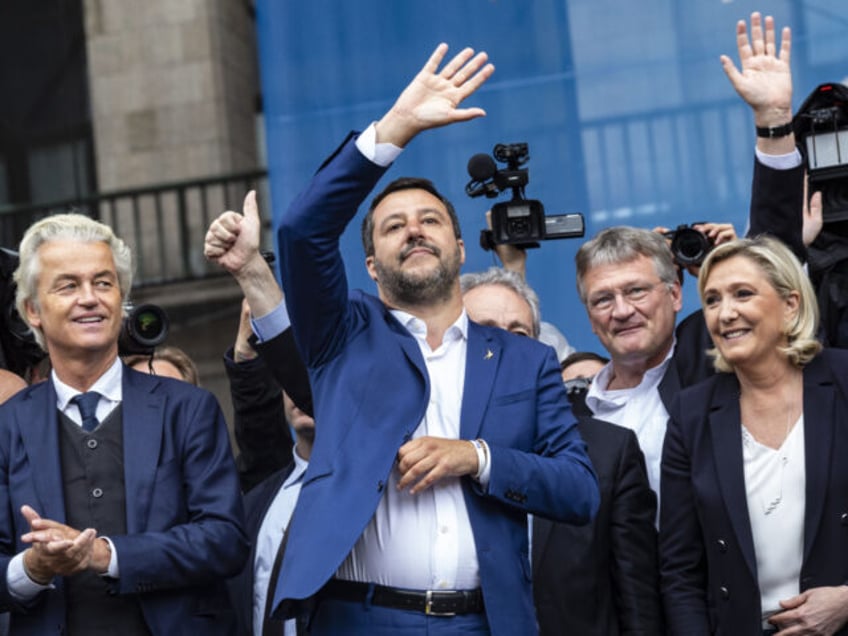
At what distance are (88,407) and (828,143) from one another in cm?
204

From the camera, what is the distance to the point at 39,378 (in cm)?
412

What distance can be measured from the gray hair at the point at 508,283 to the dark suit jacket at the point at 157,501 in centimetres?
120

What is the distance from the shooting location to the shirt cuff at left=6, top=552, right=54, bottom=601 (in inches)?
122

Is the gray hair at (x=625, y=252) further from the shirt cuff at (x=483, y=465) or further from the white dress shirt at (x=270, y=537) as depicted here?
the shirt cuff at (x=483, y=465)

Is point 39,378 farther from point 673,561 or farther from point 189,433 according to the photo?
point 673,561

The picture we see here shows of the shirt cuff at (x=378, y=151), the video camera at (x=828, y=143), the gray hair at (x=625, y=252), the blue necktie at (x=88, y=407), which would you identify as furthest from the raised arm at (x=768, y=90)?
the blue necktie at (x=88, y=407)

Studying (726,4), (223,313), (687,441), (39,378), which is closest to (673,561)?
(687,441)

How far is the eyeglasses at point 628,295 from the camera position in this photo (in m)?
4.05

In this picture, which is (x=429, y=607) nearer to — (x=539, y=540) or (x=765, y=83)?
(x=539, y=540)

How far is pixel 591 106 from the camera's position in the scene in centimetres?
571

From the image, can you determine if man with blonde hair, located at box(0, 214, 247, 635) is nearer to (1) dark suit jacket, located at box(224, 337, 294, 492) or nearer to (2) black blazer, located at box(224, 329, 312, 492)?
(2) black blazer, located at box(224, 329, 312, 492)

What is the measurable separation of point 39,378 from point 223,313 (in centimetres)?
599

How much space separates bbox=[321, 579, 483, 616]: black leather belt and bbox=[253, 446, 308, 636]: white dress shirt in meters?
0.85

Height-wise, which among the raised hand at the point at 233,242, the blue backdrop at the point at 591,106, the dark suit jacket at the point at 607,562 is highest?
the blue backdrop at the point at 591,106
